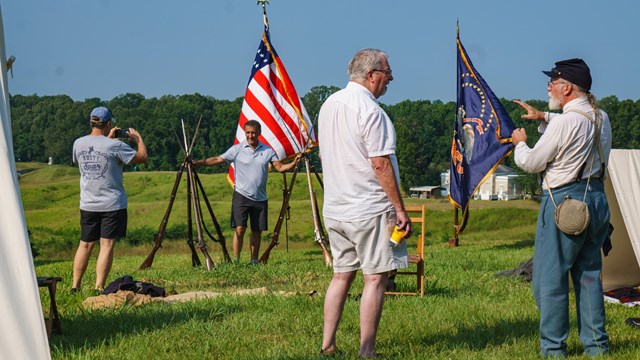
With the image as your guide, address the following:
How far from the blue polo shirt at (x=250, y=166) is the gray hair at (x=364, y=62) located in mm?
7669

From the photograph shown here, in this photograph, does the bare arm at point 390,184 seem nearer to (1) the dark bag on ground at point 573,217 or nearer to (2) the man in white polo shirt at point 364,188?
(2) the man in white polo shirt at point 364,188

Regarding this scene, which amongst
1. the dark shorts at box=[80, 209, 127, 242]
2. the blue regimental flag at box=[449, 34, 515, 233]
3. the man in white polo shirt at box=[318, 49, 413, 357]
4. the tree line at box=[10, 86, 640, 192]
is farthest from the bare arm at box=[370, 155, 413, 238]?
the tree line at box=[10, 86, 640, 192]

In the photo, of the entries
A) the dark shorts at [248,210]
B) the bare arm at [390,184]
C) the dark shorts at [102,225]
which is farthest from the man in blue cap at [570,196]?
the dark shorts at [248,210]

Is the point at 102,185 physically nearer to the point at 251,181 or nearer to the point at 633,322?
the point at 251,181

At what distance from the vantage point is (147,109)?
292 ft

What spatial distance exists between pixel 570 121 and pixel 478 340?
1937mm

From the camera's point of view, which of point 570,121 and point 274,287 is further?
Answer: point 274,287

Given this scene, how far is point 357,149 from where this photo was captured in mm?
6086

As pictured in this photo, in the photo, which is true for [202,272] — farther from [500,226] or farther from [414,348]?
[500,226]

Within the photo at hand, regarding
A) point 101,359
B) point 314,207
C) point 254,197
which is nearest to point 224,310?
point 101,359

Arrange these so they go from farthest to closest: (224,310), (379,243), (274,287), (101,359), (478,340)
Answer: (274,287) → (224,310) → (478,340) → (101,359) → (379,243)

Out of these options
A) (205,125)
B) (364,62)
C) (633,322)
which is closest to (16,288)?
(364,62)

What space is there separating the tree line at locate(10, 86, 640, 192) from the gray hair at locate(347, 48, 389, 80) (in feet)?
208

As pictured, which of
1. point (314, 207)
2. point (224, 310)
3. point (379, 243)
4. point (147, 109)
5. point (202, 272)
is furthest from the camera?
point (147, 109)
